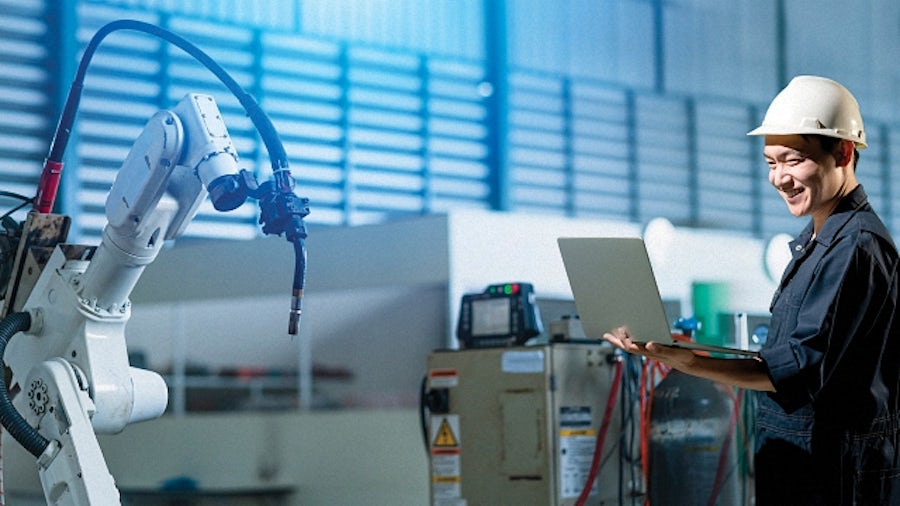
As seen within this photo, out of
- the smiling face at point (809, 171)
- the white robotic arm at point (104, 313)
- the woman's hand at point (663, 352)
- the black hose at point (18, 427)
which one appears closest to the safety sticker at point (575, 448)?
the woman's hand at point (663, 352)

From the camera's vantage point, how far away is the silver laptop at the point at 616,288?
8.12 ft

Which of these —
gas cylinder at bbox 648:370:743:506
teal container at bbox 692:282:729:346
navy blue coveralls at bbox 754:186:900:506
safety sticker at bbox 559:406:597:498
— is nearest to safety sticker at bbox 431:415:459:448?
safety sticker at bbox 559:406:597:498

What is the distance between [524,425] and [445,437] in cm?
31

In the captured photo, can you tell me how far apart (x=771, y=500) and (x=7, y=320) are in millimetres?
1640

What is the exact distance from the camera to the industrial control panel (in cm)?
355

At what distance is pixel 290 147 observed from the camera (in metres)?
7.66

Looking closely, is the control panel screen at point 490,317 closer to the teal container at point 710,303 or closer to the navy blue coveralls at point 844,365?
the teal container at point 710,303

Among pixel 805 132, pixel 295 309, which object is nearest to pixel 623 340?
pixel 805 132

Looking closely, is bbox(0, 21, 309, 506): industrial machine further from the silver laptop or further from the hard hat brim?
the hard hat brim

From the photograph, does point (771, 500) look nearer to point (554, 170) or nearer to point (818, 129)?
point (818, 129)

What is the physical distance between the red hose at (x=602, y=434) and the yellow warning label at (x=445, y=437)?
1.37ft

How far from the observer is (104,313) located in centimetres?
275

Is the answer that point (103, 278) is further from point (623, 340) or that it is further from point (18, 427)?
point (623, 340)

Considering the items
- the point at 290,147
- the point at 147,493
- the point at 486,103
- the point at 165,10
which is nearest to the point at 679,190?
the point at 486,103
